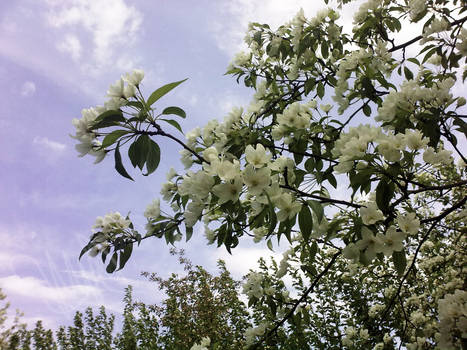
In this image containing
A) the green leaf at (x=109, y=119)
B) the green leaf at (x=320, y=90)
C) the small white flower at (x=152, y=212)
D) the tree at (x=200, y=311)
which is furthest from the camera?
the tree at (x=200, y=311)

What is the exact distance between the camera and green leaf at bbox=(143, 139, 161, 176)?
4.29 ft

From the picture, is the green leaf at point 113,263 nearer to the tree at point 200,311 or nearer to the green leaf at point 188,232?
the green leaf at point 188,232

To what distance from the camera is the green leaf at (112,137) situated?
1262 millimetres

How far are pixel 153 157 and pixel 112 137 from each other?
154 millimetres

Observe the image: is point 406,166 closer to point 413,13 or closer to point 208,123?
point 208,123

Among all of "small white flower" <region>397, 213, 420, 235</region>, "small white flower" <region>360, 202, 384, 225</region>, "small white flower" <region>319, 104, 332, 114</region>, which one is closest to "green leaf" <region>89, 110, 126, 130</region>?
"small white flower" <region>360, 202, 384, 225</region>

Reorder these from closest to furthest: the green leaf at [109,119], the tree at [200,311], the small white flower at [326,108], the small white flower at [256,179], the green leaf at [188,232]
→ the small white flower at [256,179] → the green leaf at [109,119] → the green leaf at [188,232] → the small white flower at [326,108] → the tree at [200,311]

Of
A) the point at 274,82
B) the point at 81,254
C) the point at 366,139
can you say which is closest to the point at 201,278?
the point at 274,82

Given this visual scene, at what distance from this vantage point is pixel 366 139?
1298 mm

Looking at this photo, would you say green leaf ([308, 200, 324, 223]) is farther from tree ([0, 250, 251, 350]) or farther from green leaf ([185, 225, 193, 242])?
tree ([0, 250, 251, 350])

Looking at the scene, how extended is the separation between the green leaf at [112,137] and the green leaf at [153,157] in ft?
0.33

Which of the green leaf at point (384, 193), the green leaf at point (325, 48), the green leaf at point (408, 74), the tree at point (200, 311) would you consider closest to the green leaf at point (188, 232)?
the green leaf at point (384, 193)

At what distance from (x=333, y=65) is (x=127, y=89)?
5.08ft

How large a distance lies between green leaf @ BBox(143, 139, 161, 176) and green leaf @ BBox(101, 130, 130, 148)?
10 centimetres
